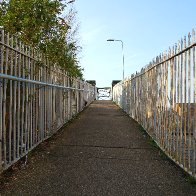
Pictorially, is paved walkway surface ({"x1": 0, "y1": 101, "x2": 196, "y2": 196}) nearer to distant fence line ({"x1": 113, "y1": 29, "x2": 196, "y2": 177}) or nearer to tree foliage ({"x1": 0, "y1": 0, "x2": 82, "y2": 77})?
distant fence line ({"x1": 113, "y1": 29, "x2": 196, "y2": 177})

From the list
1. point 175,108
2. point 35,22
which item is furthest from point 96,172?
point 35,22

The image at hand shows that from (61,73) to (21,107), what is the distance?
464 cm

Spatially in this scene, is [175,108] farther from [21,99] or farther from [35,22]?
[35,22]

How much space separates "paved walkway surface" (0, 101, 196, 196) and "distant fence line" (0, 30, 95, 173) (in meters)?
0.32

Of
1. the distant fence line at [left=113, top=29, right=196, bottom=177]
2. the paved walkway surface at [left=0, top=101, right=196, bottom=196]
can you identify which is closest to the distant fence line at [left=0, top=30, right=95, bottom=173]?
the paved walkway surface at [left=0, top=101, right=196, bottom=196]

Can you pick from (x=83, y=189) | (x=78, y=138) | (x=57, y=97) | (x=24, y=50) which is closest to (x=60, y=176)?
(x=83, y=189)

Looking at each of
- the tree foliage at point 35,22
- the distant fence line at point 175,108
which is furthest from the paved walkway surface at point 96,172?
the tree foliage at point 35,22

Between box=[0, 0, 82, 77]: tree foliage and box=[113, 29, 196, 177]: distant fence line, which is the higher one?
box=[0, 0, 82, 77]: tree foliage

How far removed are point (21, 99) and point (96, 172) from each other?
1.87m

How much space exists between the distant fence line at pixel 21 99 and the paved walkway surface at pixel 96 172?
0.32m

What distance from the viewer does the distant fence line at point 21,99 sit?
5.17 metres

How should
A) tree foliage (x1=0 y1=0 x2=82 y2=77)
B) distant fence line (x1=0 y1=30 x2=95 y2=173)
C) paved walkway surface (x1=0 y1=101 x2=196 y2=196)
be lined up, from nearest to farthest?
paved walkway surface (x1=0 y1=101 x2=196 y2=196), distant fence line (x1=0 y1=30 x2=95 y2=173), tree foliage (x1=0 y1=0 x2=82 y2=77)

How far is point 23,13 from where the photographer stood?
9.88m

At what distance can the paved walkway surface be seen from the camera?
14.9ft
